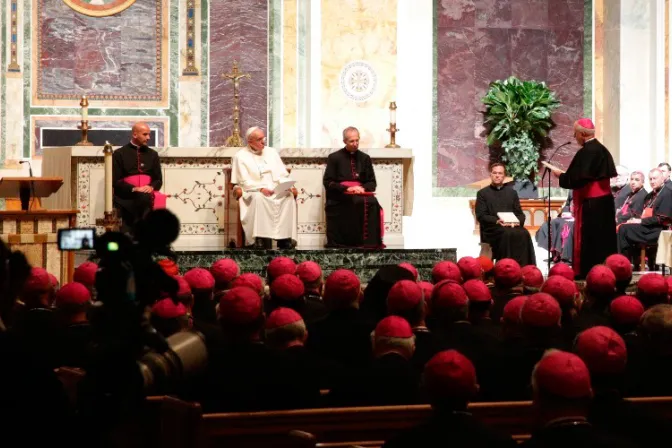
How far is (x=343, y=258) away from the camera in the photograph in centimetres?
1002

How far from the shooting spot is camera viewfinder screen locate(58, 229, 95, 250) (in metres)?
2.47

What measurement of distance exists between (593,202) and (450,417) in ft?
23.6

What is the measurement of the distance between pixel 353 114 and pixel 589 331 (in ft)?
36.3

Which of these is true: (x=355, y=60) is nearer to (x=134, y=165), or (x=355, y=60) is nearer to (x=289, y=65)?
(x=289, y=65)

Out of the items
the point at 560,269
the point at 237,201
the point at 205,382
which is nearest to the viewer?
the point at 205,382

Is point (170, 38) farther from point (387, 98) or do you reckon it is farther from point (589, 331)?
point (589, 331)

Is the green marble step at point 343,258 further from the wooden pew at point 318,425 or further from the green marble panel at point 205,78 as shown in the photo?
the wooden pew at point 318,425

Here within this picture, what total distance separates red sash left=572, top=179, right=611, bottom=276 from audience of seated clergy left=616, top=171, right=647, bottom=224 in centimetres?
324

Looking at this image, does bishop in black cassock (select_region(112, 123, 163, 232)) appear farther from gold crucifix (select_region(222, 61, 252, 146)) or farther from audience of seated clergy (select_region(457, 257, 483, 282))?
audience of seated clergy (select_region(457, 257, 483, 282))

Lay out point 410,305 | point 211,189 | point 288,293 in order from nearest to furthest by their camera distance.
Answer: point 410,305 → point 288,293 → point 211,189

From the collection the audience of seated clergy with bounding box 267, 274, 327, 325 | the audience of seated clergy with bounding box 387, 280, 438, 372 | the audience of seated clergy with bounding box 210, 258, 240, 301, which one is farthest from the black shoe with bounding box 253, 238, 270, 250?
the audience of seated clergy with bounding box 387, 280, 438, 372

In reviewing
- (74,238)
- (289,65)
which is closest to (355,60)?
(289,65)

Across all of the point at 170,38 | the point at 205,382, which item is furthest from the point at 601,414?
the point at 170,38

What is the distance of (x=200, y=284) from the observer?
19.0 feet
